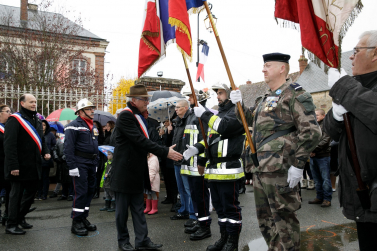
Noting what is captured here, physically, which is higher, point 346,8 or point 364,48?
point 346,8

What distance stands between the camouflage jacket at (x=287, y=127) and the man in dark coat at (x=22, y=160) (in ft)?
13.0

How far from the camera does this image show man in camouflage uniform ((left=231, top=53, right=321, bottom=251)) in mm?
3104

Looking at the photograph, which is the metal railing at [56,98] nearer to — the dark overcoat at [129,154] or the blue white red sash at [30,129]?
the blue white red sash at [30,129]

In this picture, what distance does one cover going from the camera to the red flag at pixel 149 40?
4.67 m

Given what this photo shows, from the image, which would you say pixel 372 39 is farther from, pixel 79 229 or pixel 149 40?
pixel 79 229

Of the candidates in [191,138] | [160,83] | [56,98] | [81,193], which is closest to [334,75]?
[191,138]

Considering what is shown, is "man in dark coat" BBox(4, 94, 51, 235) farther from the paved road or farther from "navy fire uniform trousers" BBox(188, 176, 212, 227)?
"navy fire uniform trousers" BBox(188, 176, 212, 227)

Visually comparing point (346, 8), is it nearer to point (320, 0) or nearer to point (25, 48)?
point (320, 0)

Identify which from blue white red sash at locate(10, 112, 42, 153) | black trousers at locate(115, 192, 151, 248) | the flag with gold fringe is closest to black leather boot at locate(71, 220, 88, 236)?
black trousers at locate(115, 192, 151, 248)

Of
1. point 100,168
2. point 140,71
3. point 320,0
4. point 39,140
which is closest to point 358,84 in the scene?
point 320,0

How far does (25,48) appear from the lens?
1547 centimetres

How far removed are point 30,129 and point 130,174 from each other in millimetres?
2335

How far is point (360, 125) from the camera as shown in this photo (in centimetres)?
230

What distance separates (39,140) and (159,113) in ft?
9.93
